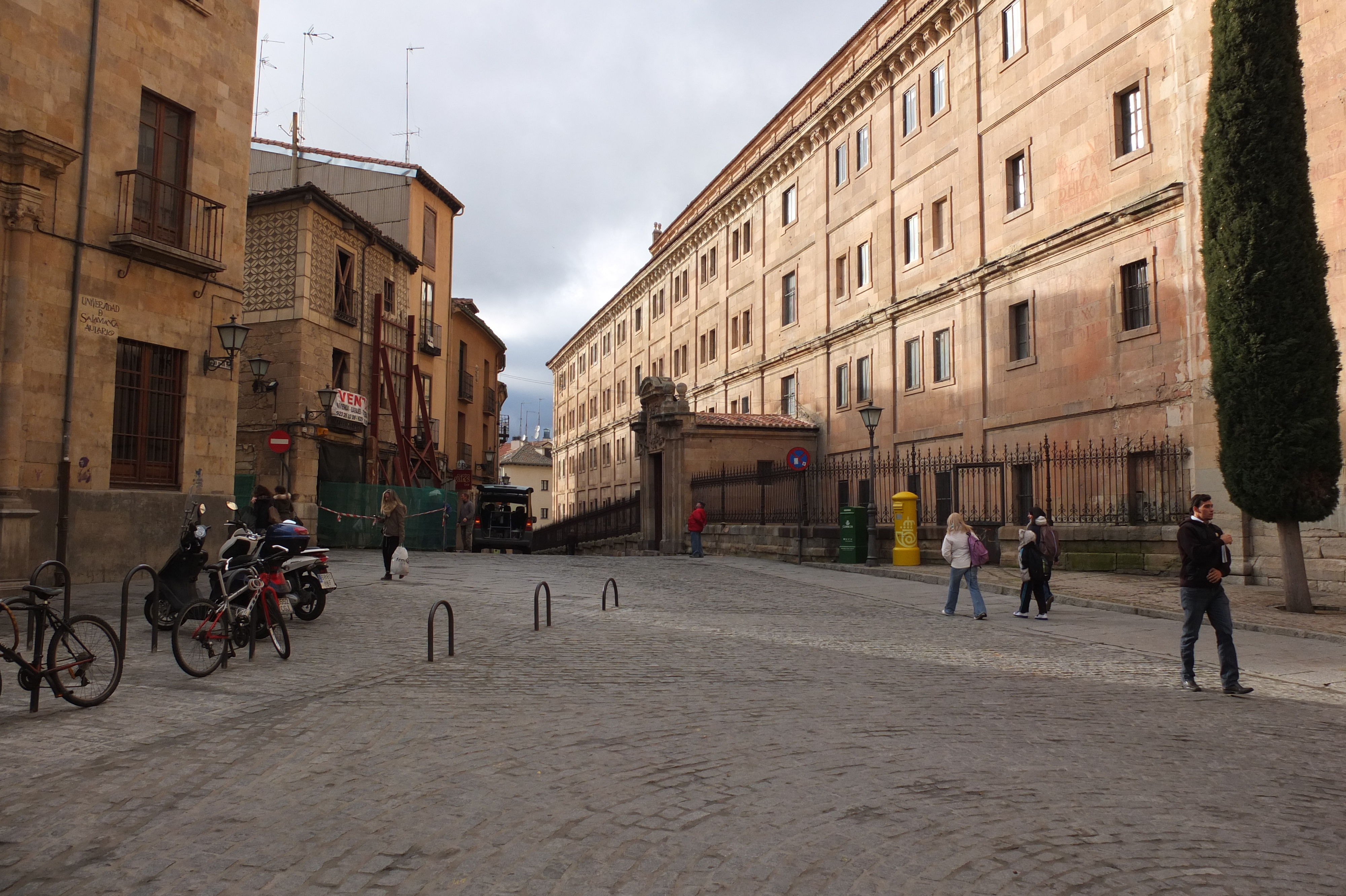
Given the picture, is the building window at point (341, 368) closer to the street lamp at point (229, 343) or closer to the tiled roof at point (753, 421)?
the tiled roof at point (753, 421)

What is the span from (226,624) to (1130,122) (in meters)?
21.2

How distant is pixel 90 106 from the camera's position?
585 inches

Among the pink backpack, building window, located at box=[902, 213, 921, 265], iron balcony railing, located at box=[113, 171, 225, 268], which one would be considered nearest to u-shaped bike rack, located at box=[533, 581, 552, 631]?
the pink backpack

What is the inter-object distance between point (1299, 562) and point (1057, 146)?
13053 millimetres

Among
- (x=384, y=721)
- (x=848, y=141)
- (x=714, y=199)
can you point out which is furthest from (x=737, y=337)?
(x=384, y=721)

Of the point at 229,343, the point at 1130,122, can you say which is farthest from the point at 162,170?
the point at 1130,122

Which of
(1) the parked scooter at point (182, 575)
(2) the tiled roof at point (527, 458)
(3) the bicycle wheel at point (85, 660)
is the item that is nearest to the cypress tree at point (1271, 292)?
(1) the parked scooter at point (182, 575)

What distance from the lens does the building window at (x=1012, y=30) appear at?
83.1 ft

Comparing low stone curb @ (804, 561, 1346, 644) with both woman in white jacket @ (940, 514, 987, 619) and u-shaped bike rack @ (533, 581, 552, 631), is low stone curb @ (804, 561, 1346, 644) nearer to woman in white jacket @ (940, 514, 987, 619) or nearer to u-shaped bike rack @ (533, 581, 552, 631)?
woman in white jacket @ (940, 514, 987, 619)

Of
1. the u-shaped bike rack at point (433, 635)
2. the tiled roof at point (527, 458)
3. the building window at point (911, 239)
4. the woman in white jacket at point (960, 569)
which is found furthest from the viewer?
the tiled roof at point (527, 458)

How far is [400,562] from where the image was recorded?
16.8m

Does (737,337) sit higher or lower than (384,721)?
higher

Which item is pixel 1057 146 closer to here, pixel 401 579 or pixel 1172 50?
pixel 1172 50

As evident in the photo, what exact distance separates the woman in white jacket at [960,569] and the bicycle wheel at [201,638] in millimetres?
9291
